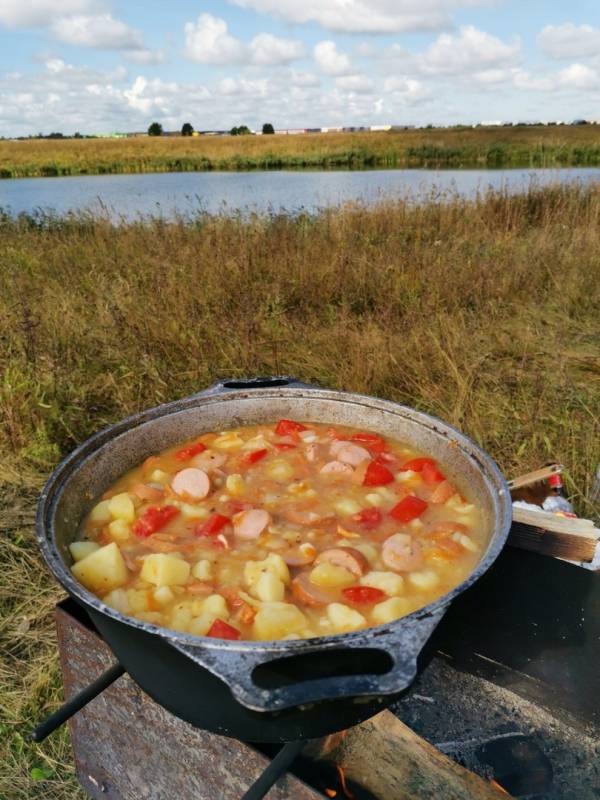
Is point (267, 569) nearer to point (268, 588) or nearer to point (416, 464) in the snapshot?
point (268, 588)

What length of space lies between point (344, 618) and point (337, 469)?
0.67 meters

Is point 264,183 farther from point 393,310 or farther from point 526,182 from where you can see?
point 393,310

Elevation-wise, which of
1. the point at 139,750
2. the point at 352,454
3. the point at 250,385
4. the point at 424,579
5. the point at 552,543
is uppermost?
the point at 250,385

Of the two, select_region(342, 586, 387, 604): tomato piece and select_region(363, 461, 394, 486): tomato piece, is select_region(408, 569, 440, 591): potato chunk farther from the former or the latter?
select_region(363, 461, 394, 486): tomato piece

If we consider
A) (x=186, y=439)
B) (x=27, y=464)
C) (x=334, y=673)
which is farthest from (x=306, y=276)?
(x=334, y=673)

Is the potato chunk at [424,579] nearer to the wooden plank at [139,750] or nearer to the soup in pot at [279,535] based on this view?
the soup in pot at [279,535]

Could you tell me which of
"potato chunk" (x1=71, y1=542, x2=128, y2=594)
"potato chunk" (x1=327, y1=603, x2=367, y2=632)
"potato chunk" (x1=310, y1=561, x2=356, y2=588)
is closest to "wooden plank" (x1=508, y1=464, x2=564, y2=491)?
"potato chunk" (x1=310, y1=561, x2=356, y2=588)

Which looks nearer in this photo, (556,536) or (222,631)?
(222,631)

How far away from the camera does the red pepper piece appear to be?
171 centimetres

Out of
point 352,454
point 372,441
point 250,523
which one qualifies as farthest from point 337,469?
point 250,523

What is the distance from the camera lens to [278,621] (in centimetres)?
134

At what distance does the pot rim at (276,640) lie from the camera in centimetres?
104

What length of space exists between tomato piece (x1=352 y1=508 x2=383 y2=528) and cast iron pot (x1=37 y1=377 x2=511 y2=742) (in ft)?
0.95

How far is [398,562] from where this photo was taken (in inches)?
61.8
